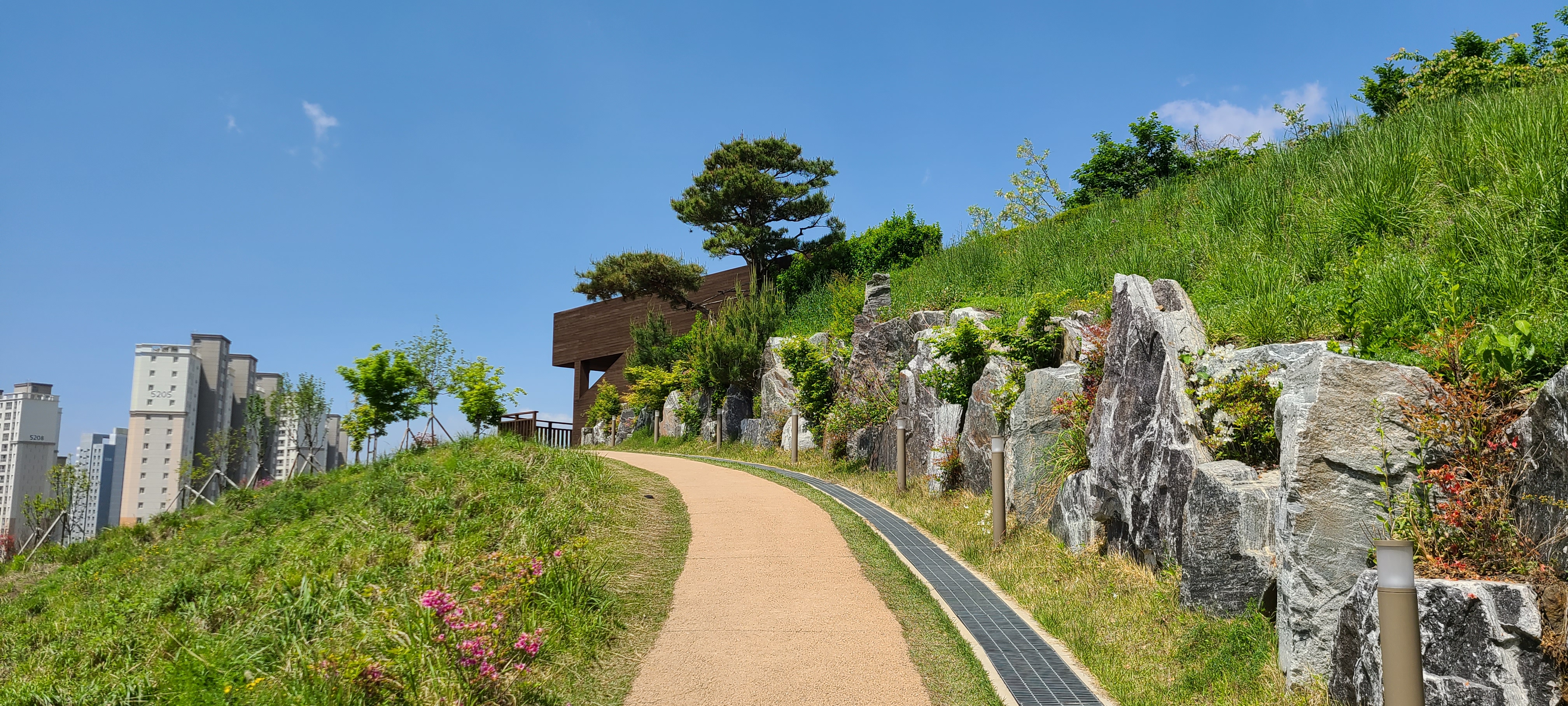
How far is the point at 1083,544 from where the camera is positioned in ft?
26.4

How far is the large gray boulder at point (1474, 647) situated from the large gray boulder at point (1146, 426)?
94.9 inches

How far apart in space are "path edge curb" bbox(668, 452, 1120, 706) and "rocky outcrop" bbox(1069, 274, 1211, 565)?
1.20 meters

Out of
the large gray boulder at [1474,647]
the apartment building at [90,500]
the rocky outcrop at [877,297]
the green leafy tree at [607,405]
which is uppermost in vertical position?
the rocky outcrop at [877,297]

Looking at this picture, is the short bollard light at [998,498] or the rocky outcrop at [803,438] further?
the rocky outcrop at [803,438]


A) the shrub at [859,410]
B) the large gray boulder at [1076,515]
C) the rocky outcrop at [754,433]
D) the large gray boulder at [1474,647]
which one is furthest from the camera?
the rocky outcrop at [754,433]

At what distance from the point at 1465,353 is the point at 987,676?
373 cm

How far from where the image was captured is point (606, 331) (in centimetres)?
3697

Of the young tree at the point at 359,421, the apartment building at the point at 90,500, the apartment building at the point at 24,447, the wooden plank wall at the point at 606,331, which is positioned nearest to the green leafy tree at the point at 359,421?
the young tree at the point at 359,421

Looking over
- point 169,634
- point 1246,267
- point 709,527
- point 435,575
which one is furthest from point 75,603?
point 1246,267

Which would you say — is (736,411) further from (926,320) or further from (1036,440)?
(1036,440)

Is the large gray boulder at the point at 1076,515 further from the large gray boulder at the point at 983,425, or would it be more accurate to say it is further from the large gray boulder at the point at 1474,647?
the large gray boulder at the point at 1474,647

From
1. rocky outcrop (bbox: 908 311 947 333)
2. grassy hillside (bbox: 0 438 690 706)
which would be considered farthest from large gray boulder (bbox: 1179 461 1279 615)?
rocky outcrop (bbox: 908 311 947 333)

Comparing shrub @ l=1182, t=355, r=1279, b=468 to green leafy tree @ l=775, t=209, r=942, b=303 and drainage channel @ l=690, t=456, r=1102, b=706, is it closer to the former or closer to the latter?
drainage channel @ l=690, t=456, r=1102, b=706

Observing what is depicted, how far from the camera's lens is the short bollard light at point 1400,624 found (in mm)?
3240
